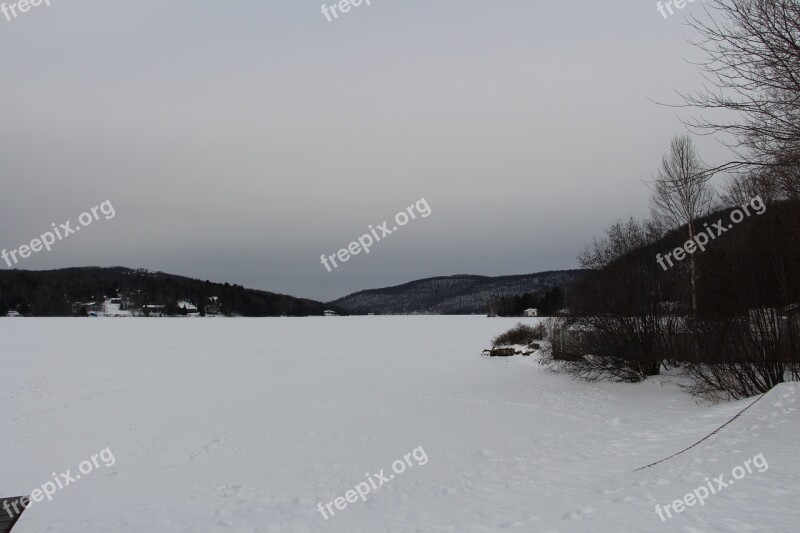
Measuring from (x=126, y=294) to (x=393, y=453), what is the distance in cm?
13229

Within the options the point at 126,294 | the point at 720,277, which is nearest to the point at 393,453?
the point at 720,277

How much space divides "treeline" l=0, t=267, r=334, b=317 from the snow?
330 ft

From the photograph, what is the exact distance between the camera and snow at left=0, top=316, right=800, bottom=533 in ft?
19.6

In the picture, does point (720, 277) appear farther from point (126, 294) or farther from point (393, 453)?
point (126, 294)

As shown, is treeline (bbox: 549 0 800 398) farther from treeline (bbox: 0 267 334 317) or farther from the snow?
treeline (bbox: 0 267 334 317)

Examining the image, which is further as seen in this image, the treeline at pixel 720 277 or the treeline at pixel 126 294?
the treeline at pixel 126 294

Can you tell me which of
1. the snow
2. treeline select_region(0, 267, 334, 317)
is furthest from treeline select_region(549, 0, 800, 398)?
treeline select_region(0, 267, 334, 317)

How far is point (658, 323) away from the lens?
699 inches

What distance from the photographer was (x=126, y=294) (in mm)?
124750

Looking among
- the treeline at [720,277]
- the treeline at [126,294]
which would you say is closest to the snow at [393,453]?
Result: the treeline at [720,277]

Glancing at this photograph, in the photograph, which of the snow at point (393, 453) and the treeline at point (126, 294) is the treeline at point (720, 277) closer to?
the snow at point (393, 453)

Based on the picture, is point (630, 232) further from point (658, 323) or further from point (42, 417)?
point (42, 417)

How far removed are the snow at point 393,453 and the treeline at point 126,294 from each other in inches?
3965

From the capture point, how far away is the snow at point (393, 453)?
5980 mm
